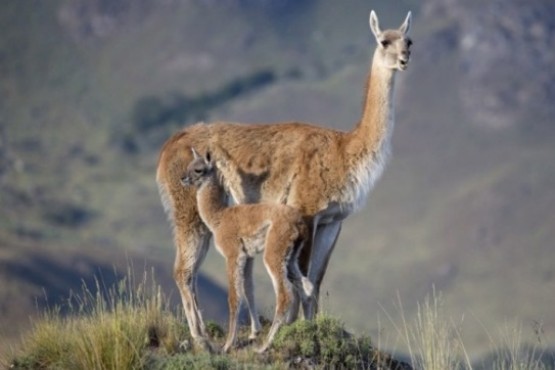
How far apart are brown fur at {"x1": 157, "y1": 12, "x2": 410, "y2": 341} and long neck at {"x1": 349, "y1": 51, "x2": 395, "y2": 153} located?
0.01m

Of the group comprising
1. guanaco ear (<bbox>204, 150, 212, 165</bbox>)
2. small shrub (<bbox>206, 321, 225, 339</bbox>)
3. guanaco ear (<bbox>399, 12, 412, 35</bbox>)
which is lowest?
small shrub (<bbox>206, 321, 225, 339</bbox>)

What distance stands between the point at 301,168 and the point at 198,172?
1.19m

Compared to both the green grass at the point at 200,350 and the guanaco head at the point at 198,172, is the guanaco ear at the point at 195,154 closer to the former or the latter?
the guanaco head at the point at 198,172

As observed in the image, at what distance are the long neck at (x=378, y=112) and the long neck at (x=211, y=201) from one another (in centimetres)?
167

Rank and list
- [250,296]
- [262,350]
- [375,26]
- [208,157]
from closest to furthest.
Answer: [262,350], [250,296], [208,157], [375,26]

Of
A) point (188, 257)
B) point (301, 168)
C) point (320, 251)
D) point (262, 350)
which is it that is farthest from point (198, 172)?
point (262, 350)

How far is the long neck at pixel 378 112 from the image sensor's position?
17430 millimetres

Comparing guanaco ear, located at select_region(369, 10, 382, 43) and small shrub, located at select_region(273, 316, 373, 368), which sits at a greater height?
guanaco ear, located at select_region(369, 10, 382, 43)

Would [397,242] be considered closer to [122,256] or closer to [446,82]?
[122,256]

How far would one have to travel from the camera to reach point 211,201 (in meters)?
17.0

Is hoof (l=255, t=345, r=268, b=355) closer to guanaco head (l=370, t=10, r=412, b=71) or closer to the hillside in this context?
guanaco head (l=370, t=10, r=412, b=71)

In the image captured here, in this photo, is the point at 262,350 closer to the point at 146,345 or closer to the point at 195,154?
the point at 146,345

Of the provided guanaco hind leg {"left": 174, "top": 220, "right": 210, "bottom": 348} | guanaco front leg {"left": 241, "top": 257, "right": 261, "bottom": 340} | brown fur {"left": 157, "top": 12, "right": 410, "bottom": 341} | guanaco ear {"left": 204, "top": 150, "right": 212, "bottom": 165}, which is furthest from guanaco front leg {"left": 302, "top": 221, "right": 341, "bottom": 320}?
guanaco ear {"left": 204, "top": 150, "right": 212, "bottom": 165}

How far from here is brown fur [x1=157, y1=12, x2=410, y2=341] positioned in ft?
55.5
